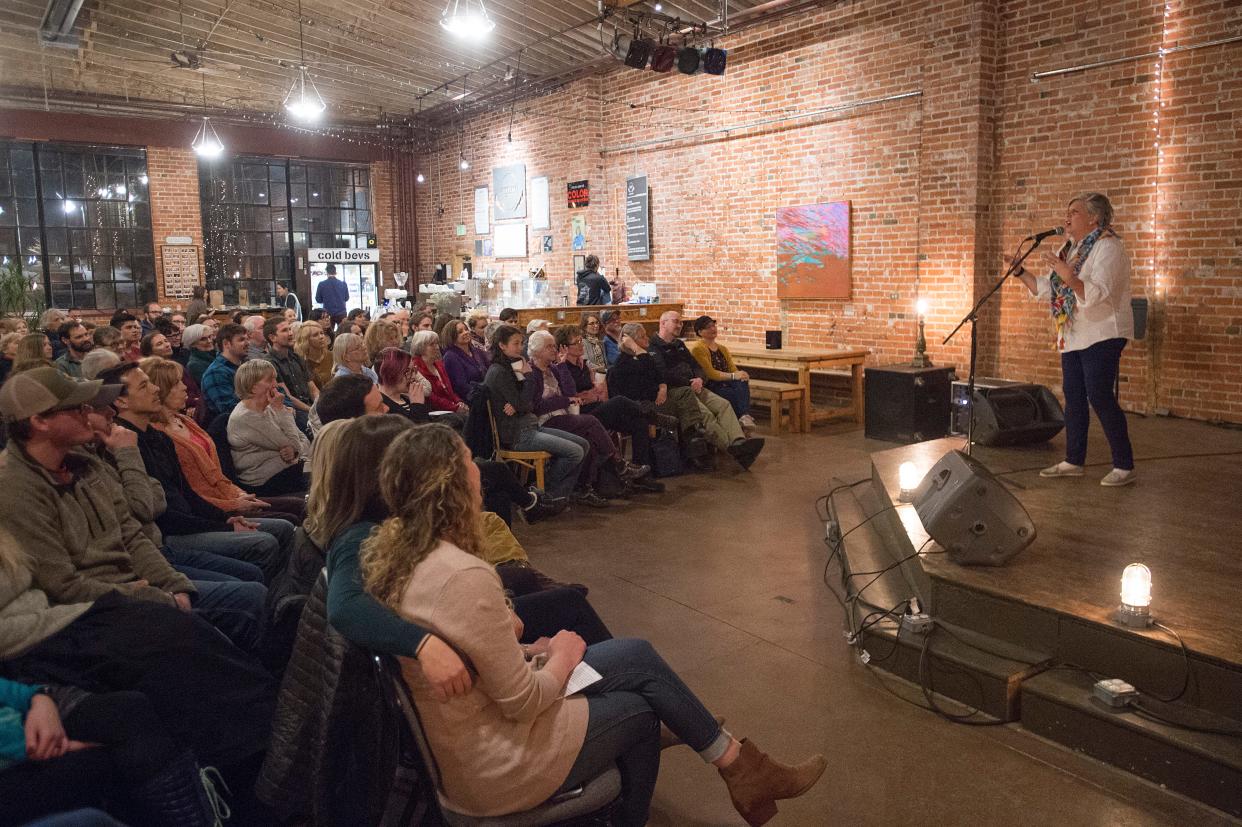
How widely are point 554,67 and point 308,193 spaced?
569 cm

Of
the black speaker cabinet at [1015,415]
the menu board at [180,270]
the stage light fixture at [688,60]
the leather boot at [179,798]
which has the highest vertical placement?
the stage light fixture at [688,60]

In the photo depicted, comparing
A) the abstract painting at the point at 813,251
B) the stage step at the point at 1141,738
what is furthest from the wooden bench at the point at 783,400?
the stage step at the point at 1141,738

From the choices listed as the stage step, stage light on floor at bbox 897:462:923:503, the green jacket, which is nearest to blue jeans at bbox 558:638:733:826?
the stage step

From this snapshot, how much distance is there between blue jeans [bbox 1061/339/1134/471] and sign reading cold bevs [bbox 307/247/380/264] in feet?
41.6

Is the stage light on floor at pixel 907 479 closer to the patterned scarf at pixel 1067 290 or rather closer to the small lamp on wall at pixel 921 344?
the patterned scarf at pixel 1067 290

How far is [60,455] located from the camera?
8.39 ft

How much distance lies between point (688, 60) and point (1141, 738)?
7.57 m

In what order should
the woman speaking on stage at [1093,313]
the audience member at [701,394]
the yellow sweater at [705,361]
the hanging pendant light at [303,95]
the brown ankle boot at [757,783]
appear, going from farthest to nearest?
the hanging pendant light at [303,95] < the yellow sweater at [705,361] < the audience member at [701,394] < the woman speaking on stage at [1093,313] < the brown ankle boot at [757,783]

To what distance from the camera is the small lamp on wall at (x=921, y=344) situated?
7.84 meters

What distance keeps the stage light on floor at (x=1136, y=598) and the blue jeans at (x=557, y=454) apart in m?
3.47

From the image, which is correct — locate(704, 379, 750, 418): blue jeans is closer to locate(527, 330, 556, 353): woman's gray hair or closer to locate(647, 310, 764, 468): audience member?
locate(647, 310, 764, 468): audience member

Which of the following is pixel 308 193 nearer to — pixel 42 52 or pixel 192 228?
pixel 192 228

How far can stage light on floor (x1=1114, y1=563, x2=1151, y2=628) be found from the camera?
2.83 meters

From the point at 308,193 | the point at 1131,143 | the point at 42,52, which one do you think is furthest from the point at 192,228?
the point at 1131,143
